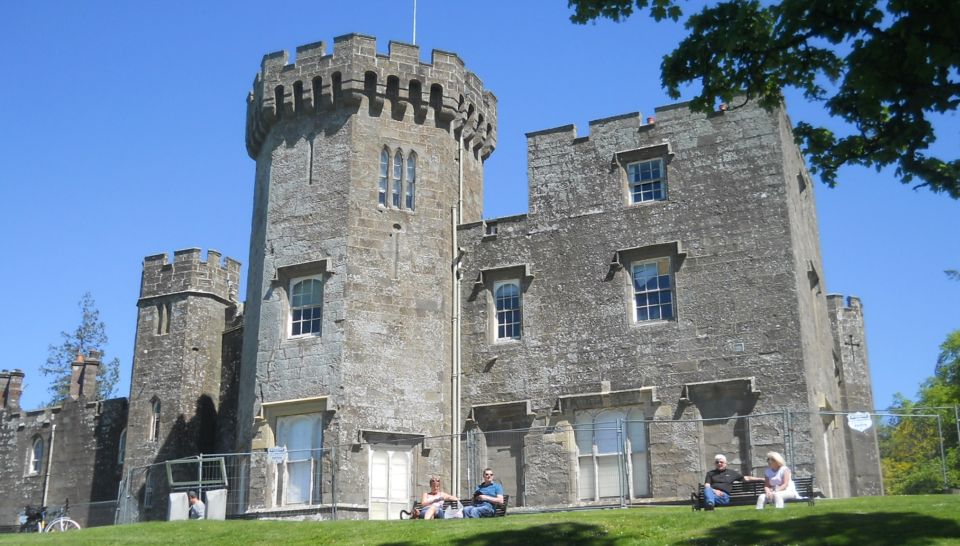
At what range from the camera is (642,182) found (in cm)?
2759

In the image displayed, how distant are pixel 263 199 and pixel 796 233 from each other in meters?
13.4

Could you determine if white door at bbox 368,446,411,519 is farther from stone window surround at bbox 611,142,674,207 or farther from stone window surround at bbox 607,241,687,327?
stone window surround at bbox 611,142,674,207

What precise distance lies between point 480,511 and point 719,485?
4455 millimetres

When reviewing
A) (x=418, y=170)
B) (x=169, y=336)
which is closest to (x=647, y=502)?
(x=418, y=170)

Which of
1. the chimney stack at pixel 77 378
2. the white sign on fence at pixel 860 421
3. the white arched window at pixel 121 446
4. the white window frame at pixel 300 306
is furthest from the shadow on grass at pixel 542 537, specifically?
the chimney stack at pixel 77 378

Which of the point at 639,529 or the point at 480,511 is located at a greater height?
the point at 480,511

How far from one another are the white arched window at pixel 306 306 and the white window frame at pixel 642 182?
7946 mm

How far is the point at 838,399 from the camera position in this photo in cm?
2917

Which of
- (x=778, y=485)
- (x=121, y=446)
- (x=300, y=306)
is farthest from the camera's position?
(x=121, y=446)

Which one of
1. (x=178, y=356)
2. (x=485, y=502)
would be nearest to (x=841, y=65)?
(x=485, y=502)

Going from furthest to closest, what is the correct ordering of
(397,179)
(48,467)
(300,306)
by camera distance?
(48,467) → (397,179) → (300,306)

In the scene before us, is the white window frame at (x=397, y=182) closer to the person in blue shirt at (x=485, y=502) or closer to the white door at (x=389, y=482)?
the white door at (x=389, y=482)

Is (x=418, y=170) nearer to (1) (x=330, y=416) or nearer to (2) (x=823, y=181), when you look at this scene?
(1) (x=330, y=416)

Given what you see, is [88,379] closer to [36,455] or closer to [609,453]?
[36,455]
